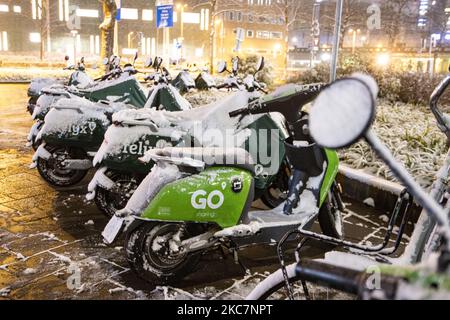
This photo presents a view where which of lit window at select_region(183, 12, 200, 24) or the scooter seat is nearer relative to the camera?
the scooter seat

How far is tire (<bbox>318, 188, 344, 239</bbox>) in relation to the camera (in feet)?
15.0

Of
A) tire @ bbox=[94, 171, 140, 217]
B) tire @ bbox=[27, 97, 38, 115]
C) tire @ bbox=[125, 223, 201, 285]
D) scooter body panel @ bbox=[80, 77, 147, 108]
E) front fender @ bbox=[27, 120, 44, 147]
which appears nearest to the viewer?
tire @ bbox=[125, 223, 201, 285]

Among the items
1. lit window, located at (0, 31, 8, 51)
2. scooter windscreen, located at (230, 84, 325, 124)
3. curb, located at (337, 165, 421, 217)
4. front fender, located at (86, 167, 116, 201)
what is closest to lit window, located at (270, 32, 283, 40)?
lit window, located at (0, 31, 8, 51)

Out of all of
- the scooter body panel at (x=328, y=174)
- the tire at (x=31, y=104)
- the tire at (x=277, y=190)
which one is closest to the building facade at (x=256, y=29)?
the tire at (x=31, y=104)

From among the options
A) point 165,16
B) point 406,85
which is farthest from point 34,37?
point 406,85

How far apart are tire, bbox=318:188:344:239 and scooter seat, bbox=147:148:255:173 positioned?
1116 millimetres

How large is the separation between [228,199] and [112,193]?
2188mm

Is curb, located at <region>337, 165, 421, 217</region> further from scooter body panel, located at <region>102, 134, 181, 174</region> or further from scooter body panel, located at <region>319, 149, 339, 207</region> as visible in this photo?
scooter body panel, located at <region>102, 134, 181, 174</region>

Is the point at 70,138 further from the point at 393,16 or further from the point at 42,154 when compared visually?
the point at 393,16

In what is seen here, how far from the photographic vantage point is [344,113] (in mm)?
1446

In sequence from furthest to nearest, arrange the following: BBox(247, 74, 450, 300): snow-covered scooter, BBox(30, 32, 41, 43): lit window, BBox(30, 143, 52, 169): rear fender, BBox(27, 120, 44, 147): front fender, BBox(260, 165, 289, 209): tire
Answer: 1. BBox(30, 32, 41, 43): lit window
2. BBox(27, 120, 44, 147): front fender
3. BBox(30, 143, 52, 169): rear fender
4. BBox(260, 165, 289, 209): tire
5. BBox(247, 74, 450, 300): snow-covered scooter

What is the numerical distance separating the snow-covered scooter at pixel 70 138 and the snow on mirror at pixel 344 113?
17.0 feet
